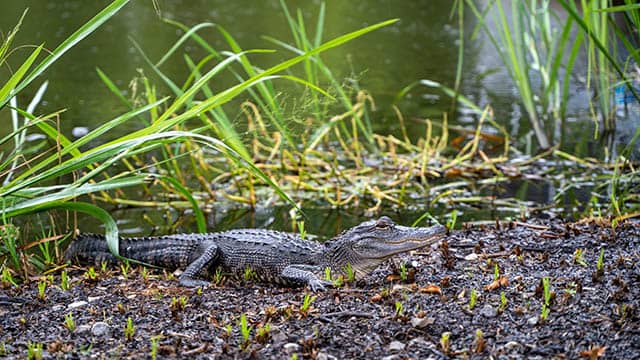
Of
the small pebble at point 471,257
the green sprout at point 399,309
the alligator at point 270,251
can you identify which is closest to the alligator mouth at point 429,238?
the alligator at point 270,251

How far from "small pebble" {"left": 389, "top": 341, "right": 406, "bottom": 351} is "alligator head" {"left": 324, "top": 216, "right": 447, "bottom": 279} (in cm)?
90

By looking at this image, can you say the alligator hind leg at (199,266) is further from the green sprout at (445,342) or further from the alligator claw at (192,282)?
the green sprout at (445,342)

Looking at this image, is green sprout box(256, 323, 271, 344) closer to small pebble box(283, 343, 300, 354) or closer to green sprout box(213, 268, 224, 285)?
small pebble box(283, 343, 300, 354)

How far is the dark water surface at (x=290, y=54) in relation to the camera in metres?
8.02

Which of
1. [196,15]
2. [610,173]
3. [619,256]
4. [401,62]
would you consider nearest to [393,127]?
[610,173]

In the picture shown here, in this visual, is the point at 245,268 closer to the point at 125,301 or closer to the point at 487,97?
the point at 125,301

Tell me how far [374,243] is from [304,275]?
0.35 m

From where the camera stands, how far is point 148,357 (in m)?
2.87

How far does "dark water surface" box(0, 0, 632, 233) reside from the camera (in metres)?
8.02

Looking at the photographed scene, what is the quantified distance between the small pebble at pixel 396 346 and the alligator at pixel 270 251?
74 cm

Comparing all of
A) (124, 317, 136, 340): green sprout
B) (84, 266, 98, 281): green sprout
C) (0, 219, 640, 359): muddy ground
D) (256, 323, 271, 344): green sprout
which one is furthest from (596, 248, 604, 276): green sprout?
(84, 266, 98, 281): green sprout

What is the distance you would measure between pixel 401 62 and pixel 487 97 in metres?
2.32

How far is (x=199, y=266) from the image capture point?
407cm

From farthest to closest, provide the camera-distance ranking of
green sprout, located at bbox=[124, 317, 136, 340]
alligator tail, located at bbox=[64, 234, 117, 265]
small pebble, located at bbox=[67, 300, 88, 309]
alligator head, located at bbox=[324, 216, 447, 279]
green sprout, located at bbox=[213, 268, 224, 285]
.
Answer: alligator tail, located at bbox=[64, 234, 117, 265] < green sprout, located at bbox=[213, 268, 224, 285] < alligator head, located at bbox=[324, 216, 447, 279] < small pebble, located at bbox=[67, 300, 88, 309] < green sprout, located at bbox=[124, 317, 136, 340]
